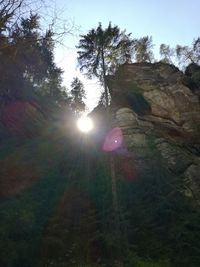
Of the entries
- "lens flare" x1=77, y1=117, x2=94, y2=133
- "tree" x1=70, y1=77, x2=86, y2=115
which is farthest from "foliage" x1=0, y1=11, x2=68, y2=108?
"lens flare" x1=77, y1=117, x2=94, y2=133

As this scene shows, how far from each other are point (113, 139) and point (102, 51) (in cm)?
661

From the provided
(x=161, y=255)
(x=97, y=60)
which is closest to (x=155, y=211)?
(x=161, y=255)

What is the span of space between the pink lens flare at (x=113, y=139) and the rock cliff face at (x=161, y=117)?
18.8 inches

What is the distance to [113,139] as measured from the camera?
26094 millimetres

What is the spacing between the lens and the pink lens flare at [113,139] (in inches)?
1006

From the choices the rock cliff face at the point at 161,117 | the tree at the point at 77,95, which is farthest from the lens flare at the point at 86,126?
the tree at the point at 77,95

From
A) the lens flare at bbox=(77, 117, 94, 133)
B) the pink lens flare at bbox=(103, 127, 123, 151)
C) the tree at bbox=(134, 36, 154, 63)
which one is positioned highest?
the tree at bbox=(134, 36, 154, 63)

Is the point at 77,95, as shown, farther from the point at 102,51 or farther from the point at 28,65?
the point at 102,51

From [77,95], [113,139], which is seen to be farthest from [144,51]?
[113,139]

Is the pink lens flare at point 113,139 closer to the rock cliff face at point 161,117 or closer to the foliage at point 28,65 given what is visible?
the rock cliff face at point 161,117

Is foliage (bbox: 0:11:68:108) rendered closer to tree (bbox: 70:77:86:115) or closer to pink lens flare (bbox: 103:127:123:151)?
tree (bbox: 70:77:86:115)

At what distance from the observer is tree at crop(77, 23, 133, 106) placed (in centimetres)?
2342

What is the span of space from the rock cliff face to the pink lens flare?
1.57 feet

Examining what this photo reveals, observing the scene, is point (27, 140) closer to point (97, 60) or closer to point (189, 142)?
point (97, 60)
